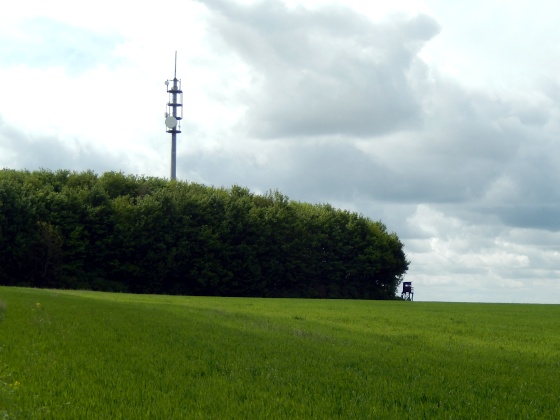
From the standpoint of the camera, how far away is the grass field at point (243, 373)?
11.8 m

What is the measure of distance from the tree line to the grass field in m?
57.5

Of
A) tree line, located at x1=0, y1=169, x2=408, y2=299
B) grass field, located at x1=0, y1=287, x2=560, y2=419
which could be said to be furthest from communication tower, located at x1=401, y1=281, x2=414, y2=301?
grass field, located at x1=0, y1=287, x2=560, y2=419

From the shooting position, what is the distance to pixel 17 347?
54.8 ft

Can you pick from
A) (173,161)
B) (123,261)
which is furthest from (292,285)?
(173,161)

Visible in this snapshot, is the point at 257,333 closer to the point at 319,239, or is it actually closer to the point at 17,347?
the point at 17,347

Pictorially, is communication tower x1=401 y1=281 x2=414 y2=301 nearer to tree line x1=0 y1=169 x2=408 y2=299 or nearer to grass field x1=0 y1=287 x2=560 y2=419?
tree line x1=0 y1=169 x2=408 y2=299

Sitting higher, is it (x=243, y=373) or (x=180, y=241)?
(x=180, y=241)

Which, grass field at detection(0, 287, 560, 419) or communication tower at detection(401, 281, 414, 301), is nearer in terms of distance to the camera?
grass field at detection(0, 287, 560, 419)

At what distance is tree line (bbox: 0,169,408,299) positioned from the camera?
81250 millimetres

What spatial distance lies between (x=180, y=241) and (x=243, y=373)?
76.5m

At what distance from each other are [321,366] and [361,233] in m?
94.8

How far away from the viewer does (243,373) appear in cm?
1509

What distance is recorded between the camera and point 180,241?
9069 cm

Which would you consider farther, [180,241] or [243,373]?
[180,241]
